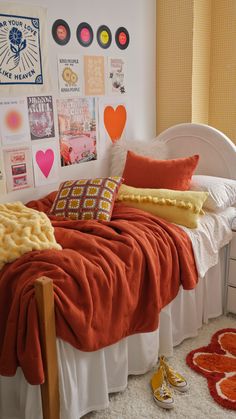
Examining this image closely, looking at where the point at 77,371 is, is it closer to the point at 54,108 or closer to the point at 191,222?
the point at 191,222

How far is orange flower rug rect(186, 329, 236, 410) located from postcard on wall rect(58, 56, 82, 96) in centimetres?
166

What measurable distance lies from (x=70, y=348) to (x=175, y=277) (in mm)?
678

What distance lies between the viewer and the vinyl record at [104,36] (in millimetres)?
2746

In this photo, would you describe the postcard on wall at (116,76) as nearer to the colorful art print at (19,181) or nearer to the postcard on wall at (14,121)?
the postcard on wall at (14,121)

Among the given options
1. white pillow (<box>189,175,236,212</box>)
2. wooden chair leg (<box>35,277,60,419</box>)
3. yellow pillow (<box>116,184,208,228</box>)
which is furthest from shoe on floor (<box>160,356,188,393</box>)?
white pillow (<box>189,175,236,212</box>)

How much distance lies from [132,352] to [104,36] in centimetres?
195

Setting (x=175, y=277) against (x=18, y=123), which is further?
(x=18, y=123)

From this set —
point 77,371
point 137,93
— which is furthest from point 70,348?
point 137,93

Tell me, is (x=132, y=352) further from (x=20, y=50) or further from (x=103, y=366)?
(x=20, y=50)

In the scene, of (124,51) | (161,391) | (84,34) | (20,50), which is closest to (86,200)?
(20,50)

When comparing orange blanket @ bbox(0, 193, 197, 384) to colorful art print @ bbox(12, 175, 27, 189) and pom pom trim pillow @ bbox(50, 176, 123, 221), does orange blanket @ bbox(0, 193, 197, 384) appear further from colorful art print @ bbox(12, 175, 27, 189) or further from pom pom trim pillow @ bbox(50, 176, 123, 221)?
colorful art print @ bbox(12, 175, 27, 189)

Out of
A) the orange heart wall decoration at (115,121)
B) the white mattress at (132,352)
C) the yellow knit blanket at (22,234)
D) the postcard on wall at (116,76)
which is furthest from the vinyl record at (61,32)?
the white mattress at (132,352)

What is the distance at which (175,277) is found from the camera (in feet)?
6.87

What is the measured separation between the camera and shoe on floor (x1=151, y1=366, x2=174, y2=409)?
6.02ft
